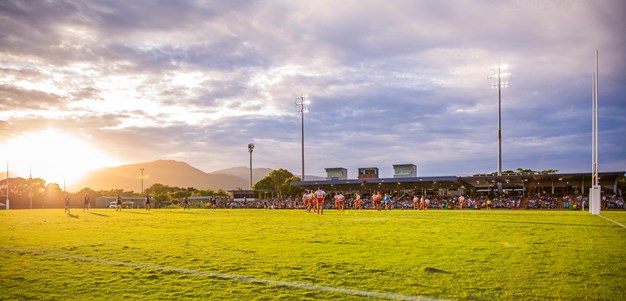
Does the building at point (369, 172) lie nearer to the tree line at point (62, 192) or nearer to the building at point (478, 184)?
the building at point (478, 184)

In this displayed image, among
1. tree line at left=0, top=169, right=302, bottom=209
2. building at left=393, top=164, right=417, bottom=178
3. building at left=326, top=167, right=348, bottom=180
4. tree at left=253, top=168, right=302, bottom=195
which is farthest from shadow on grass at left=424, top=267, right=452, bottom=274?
tree at left=253, top=168, right=302, bottom=195

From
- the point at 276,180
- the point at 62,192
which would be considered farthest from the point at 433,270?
the point at 276,180

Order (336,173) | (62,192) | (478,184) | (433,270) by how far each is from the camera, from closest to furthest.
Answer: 1. (433,270)
2. (478,184)
3. (336,173)
4. (62,192)

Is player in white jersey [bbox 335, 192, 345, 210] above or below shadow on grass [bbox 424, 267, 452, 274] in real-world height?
below

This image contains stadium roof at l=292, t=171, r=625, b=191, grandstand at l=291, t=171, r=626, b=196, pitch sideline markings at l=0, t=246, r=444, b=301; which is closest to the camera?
pitch sideline markings at l=0, t=246, r=444, b=301

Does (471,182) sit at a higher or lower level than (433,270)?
lower

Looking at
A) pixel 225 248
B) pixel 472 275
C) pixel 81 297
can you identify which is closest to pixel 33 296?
pixel 81 297

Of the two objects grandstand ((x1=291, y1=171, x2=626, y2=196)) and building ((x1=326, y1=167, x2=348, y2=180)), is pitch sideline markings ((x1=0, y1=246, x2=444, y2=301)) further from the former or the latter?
building ((x1=326, y1=167, x2=348, y2=180))

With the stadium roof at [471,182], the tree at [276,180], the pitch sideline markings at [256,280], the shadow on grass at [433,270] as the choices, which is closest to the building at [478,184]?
the stadium roof at [471,182]

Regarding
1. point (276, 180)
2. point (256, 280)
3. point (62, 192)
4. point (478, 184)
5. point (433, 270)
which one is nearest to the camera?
point (256, 280)

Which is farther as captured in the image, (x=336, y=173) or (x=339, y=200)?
(x=336, y=173)

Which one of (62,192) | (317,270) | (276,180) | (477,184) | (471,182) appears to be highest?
(317,270)

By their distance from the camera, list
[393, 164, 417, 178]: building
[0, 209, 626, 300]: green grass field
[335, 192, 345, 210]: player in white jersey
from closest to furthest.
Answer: [0, 209, 626, 300]: green grass field → [335, 192, 345, 210]: player in white jersey → [393, 164, 417, 178]: building

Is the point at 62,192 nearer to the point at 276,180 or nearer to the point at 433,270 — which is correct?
the point at 276,180
